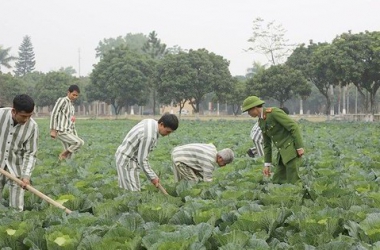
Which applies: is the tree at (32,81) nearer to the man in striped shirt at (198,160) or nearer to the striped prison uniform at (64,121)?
the striped prison uniform at (64,121)

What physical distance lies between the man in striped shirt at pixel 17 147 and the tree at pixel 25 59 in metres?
108

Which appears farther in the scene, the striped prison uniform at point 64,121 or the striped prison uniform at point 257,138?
the striped prison uniform at point 257,138

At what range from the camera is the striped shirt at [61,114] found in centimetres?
1043

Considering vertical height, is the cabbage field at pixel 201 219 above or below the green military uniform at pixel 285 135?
below

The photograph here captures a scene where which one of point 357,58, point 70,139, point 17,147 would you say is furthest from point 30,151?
point 357,58

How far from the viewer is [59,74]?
64.4 meters

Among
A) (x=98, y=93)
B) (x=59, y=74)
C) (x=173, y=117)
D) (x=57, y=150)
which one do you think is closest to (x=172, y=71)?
(x=98, y=93)

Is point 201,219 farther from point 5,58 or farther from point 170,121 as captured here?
point 5,58

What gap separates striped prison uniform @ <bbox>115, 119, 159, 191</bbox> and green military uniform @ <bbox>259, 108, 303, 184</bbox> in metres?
1.60

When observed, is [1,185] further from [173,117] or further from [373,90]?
[373,90]

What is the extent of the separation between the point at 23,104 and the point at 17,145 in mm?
605

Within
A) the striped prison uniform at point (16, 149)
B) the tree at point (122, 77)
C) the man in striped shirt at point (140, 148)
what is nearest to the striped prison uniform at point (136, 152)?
the man in striped shirt at point (140, 148)

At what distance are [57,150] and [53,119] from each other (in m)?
3.80

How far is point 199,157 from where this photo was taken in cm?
665
